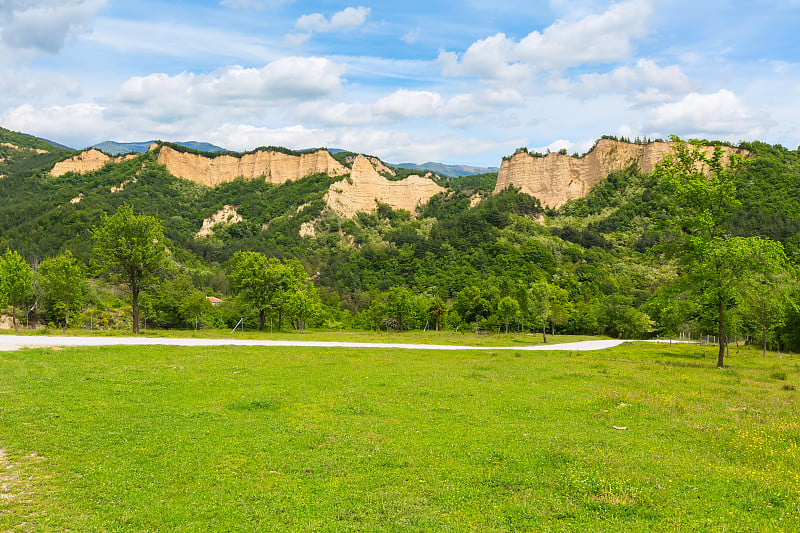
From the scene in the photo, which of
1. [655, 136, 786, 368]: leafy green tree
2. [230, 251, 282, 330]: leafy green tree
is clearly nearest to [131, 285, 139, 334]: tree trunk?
[230, 251, 282, 330]: leafy green tree

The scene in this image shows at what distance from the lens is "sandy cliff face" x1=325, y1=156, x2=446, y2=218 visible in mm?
159375

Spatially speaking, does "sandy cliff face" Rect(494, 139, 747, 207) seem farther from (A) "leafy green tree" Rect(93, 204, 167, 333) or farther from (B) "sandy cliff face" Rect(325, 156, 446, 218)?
(A) "leafy green tree" Rect(93, 204, 167, 333)

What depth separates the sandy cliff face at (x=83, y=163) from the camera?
164 m

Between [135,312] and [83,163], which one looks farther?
[83,163]

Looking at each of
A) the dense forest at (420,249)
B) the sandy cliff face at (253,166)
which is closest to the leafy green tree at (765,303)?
the dense forest at (420,249)

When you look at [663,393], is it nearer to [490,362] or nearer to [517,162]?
[490,362]

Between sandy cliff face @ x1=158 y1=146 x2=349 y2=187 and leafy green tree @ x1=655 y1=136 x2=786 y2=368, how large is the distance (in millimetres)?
161614

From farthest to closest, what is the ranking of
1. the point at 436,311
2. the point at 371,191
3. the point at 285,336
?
the point at 371,191 < the point at 436,311 < the point at 285,336

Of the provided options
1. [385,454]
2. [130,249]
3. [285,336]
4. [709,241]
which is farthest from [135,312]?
[709,241]

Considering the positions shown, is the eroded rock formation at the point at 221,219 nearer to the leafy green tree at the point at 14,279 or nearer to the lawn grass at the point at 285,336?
the leafy green tree at the point at 14,279

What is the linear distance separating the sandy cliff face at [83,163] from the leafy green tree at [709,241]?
192 m

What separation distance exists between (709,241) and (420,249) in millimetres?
94882

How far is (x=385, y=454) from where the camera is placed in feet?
31.6

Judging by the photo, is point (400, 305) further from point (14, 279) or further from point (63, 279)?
point (14, 279)
